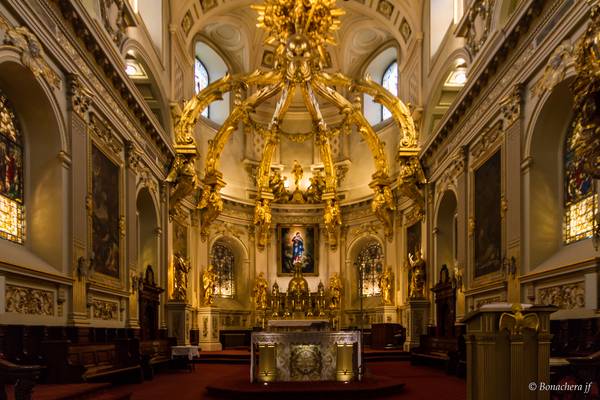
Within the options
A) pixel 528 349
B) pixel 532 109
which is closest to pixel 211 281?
pixel 532 109

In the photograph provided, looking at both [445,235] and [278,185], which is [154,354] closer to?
[445,235]

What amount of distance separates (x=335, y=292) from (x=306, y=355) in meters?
14.7

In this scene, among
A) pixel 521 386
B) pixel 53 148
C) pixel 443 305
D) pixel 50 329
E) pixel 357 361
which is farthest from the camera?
pixel 443 305

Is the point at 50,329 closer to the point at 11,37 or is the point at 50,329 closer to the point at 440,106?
the point at 11,37

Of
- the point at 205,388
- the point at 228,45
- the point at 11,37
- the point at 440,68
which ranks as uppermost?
the point at 228,45

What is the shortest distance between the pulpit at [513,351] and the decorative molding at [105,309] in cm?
923

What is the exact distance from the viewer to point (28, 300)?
10.6 meters

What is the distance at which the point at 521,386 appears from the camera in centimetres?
594

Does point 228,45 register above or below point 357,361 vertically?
above

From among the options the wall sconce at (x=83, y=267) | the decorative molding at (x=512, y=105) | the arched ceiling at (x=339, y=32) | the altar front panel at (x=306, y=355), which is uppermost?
the arched ceiling at (x=339, y=32)

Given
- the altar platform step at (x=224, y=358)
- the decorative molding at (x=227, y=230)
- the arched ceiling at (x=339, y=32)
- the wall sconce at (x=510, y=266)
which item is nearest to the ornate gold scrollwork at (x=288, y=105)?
the arched ceiling at (x=339, y=32)

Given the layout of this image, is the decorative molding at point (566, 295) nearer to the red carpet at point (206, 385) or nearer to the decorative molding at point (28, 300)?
the red carpet at point (206, 385)

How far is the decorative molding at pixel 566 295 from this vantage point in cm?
1027

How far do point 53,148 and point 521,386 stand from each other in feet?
28.9
